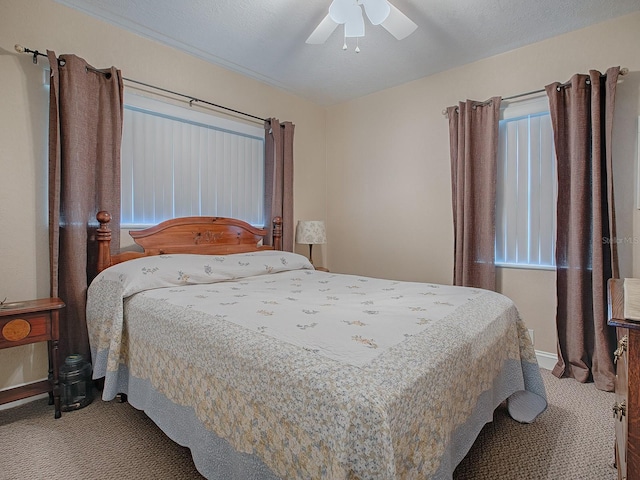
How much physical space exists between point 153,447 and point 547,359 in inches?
113

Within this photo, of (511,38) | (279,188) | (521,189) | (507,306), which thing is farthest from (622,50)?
(279,188)

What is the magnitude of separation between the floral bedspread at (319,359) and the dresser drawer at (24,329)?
25 centimetres

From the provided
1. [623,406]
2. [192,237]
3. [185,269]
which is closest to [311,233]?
[192,237]

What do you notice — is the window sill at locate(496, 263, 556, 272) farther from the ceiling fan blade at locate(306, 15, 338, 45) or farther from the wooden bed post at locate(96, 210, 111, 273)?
the wooden bed post at locate(96, 210, 111, 273)

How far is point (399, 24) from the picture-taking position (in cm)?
209

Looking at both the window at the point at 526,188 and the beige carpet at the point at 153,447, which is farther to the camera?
the window at the point at 526,188

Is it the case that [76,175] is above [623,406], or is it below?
above

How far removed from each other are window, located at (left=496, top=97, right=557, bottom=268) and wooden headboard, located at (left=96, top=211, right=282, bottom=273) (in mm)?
2120

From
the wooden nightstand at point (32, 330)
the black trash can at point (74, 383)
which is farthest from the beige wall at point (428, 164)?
the wooden nightstand at point (32, 330)

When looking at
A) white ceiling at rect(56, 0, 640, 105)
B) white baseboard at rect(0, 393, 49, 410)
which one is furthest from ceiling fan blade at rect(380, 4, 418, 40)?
white baseboard at rect(0, 393, 49, 410)

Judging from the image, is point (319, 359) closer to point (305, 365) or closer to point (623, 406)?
point (305, 365)

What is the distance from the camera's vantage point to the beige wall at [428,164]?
2.40 m

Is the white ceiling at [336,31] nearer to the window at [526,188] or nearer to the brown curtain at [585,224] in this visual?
the brown curtain at [585,224]

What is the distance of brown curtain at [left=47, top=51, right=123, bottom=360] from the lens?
215 cm
